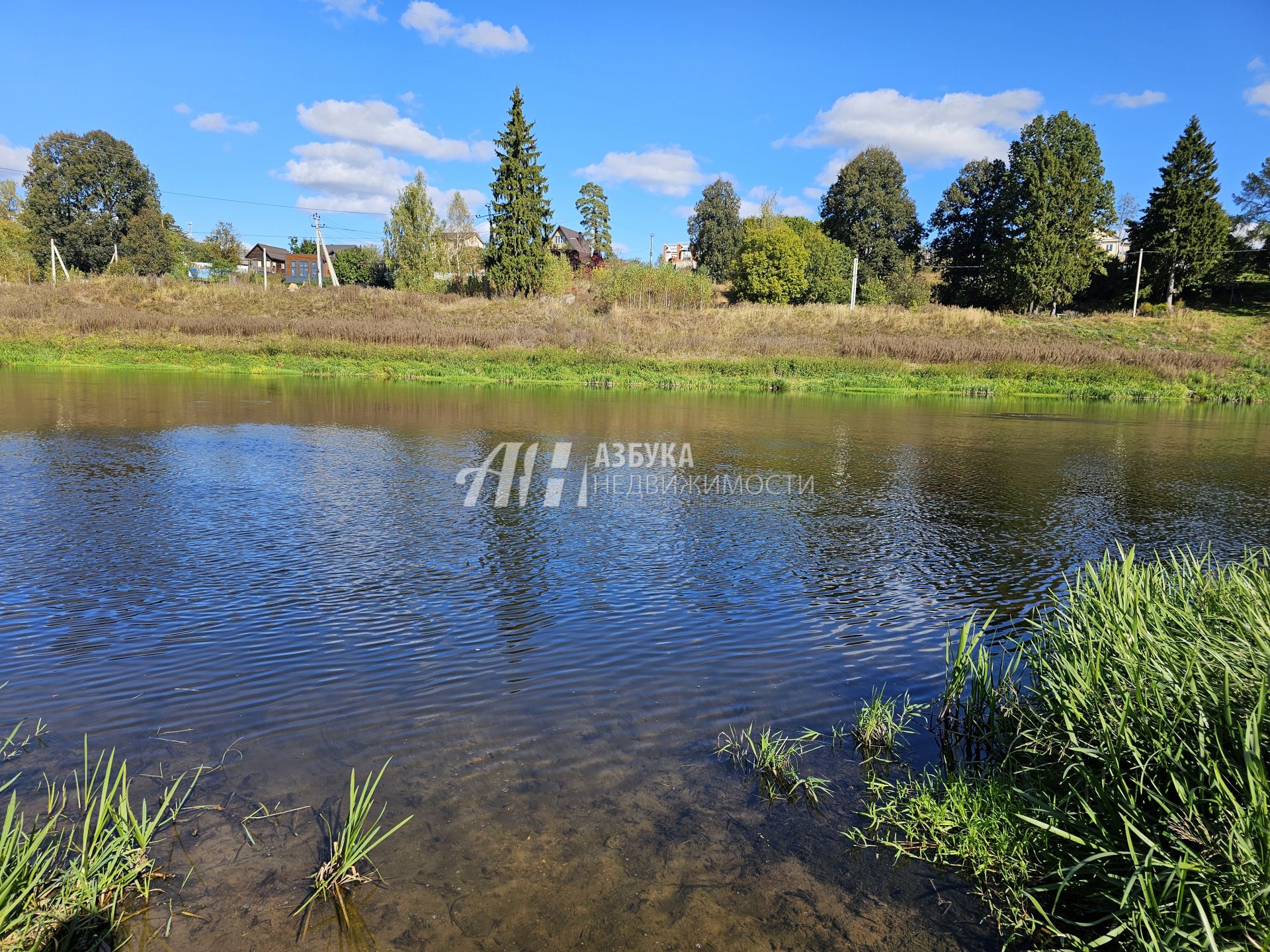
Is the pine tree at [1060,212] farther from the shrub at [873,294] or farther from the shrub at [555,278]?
the shrub at [555,278]

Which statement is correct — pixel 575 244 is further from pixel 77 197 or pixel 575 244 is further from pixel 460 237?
pixel 77 197

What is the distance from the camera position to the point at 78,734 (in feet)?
16.3

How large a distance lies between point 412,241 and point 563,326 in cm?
1749

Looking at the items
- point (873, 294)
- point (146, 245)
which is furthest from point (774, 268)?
point (146, 245)

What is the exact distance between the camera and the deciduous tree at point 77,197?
60.9 metres

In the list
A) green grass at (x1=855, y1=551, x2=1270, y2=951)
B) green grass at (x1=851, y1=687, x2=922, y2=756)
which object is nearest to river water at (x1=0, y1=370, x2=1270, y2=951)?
green grass at (x1=851, y1=687, x2=922, y2=756)

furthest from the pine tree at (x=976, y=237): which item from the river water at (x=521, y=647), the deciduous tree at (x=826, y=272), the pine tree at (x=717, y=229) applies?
the river water at (x=521, y=647)

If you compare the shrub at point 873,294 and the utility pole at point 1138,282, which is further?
the shrub at point 873,294

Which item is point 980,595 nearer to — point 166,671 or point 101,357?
point 166,671

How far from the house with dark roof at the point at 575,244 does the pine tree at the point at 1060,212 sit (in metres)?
38.6

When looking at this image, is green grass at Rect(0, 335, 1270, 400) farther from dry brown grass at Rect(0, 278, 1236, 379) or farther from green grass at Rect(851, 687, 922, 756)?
green grass at Rect(851, 687, 922, 756)

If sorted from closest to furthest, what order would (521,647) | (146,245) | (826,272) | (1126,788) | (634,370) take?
(1126,788)
(521,647)
(634,370)
(826,272)
(146,245)

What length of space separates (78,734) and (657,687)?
3.90 metres

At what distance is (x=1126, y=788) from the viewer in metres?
3.64
